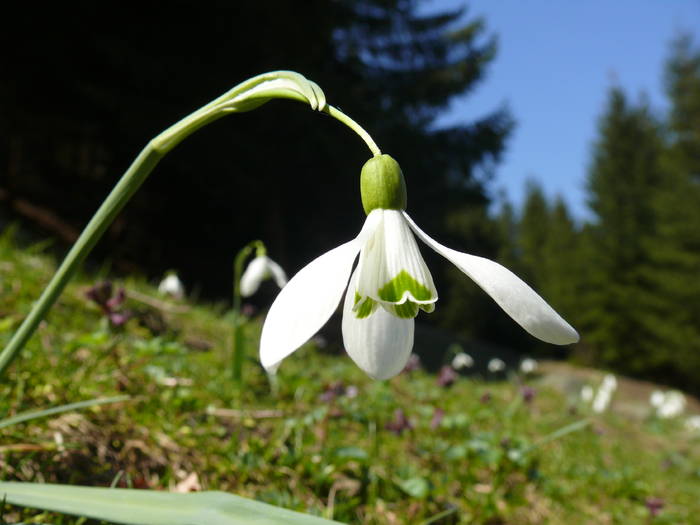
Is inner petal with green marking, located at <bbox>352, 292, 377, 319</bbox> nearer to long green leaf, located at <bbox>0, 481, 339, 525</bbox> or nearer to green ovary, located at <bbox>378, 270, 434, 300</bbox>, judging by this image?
green ovary, located at <bbox>378, 270, 434, 300</bbox>

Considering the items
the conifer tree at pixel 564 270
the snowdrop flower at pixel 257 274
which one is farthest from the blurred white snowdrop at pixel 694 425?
the conifer tree at pixel 564 270

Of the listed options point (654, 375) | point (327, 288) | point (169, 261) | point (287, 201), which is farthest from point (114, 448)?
point (654, 375)

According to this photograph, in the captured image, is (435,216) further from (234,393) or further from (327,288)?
(327,288)

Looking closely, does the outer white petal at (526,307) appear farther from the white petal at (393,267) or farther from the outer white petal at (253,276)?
the outer white petal at (253,276)

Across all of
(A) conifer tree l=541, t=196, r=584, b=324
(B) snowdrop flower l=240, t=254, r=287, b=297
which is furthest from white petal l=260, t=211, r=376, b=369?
(A) conifer tree l=541, t=196, r=584, b=324

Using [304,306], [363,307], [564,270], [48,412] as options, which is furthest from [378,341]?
[564,270]
